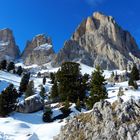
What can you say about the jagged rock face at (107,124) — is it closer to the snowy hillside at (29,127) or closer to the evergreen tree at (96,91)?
the snowy hillside at (29,127)

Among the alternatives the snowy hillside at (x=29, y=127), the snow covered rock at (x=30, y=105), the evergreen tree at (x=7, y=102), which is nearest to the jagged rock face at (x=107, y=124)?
the snowy hillside at (x=29, y=127)

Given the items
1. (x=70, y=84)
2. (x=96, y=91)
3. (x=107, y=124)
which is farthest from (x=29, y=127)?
(x=70, y=84)

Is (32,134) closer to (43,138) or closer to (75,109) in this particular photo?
(43,138)

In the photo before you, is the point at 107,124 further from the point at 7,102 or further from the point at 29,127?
the point at 7,102

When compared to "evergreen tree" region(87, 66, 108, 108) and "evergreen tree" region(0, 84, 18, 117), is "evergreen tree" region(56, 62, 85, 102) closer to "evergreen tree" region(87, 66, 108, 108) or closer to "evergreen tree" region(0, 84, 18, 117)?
"evergreen tree" region(87, 66, 108, 108)

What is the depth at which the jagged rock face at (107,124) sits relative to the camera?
112ft

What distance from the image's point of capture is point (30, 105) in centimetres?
5981

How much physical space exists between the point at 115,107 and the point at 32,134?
11620mm

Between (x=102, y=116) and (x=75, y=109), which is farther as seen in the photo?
(x=75, y=109)

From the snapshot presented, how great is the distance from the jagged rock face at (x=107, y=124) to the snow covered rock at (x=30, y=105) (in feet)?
67.0

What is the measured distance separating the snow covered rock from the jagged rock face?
20414 mm

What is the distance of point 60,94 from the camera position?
67.2 meters

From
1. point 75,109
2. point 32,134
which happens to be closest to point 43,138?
point 32,134

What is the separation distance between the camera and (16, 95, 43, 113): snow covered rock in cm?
Answer: 5875
